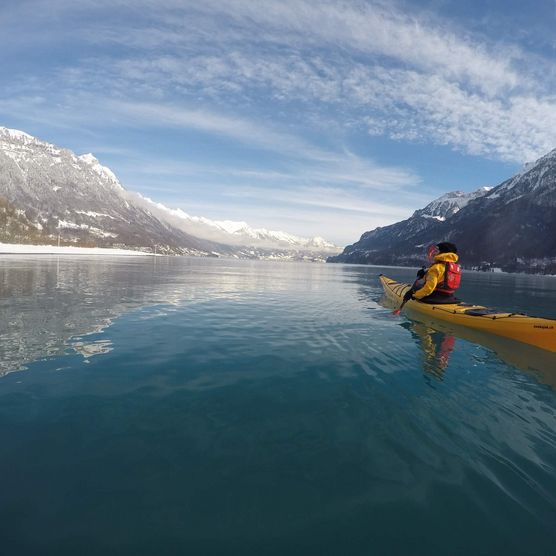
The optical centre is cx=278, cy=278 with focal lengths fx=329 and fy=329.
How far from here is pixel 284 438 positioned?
22.8 ft

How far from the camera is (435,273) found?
20.5m

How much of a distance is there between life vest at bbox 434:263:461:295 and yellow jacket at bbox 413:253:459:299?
22 centimetres

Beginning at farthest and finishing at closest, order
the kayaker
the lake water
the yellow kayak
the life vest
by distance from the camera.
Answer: the life vest, the kayaker, the yellow kayak, the lake water

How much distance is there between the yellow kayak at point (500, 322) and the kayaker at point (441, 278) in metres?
0.72

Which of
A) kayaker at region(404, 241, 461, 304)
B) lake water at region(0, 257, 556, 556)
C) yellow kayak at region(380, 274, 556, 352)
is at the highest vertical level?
kayaker at region(404, 241, 461, 304)

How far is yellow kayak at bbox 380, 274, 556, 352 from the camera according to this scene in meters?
15.5

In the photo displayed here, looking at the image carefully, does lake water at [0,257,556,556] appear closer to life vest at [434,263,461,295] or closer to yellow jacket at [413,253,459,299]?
yellow jacket at [413,253,459,299]

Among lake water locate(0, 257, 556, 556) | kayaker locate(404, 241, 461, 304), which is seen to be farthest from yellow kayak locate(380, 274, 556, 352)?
lake water locate(0, 257, 556, 556)

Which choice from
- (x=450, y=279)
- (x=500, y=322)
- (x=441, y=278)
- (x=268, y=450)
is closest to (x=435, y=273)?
(x=441, y=278)

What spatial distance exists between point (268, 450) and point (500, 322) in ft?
53.7

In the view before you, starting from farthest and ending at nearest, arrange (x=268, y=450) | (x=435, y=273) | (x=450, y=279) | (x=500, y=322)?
(x=450, y=279), (x=435, y=273), (x=500, y=322), (x=268, y=450)

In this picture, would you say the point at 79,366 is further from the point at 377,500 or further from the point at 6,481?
the point at 377,500

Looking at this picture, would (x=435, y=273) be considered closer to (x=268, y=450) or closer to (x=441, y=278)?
(x=441, y=278)

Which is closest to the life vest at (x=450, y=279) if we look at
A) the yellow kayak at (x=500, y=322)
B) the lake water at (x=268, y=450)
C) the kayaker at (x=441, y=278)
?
the kayaker at (x=441, y=278)
